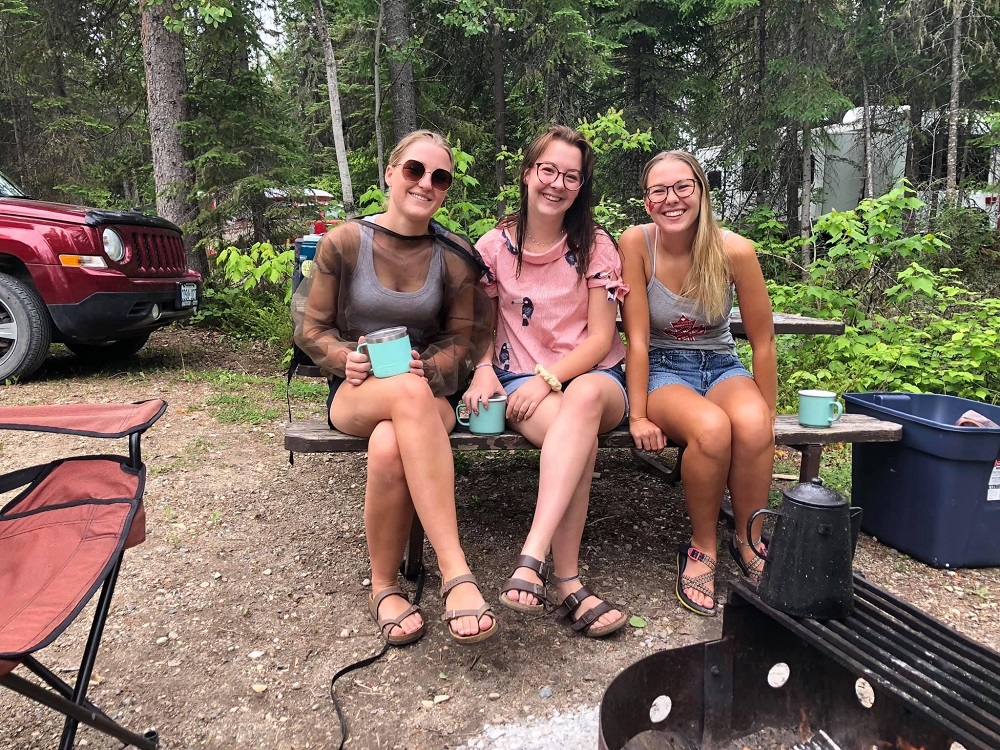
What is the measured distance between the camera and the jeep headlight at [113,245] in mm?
5117

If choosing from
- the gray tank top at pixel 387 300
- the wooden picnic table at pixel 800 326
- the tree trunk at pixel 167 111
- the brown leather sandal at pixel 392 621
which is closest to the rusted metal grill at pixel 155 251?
the tree trunk at pixel 167 111

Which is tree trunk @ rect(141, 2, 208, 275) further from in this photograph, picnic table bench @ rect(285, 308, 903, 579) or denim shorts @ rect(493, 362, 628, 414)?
denim shorts @ rect(493, 362, 628, 414)

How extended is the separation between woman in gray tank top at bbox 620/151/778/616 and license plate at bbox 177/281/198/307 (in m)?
4.33

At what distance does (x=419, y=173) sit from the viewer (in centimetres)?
246

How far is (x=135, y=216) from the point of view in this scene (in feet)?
17.7

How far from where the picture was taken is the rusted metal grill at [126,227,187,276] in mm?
5332

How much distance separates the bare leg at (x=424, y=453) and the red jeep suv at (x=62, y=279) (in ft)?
12.3

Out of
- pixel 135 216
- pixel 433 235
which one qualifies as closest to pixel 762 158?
pixel 135 216

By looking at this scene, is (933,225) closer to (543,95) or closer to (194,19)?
(543,95)

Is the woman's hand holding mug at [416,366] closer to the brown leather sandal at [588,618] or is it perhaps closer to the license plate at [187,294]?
the brown leather sandal at [588,618]

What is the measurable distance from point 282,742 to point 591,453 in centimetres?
127

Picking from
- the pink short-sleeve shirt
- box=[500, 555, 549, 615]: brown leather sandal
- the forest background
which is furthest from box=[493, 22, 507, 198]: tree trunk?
box=[500, 555, 549, 615]: brown leather sandal

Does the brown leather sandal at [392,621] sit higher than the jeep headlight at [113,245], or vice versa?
the jeep headlight at [113,245]

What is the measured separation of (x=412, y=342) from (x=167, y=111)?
240 inches
